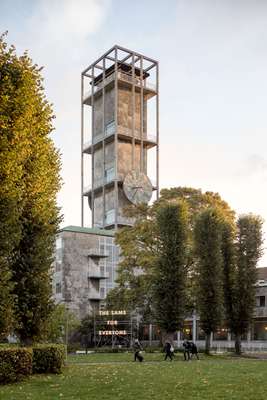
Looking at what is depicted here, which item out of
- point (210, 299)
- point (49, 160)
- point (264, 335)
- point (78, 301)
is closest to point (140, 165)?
point (78, 301)

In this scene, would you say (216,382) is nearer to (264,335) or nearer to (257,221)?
(257,221)

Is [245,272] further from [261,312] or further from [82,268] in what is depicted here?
[82,268]

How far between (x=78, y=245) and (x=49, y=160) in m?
48.8

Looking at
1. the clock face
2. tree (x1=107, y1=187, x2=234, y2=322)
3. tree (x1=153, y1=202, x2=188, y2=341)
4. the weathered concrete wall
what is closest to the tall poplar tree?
tree (x1=153, y1=202, x2=188, y2=341)

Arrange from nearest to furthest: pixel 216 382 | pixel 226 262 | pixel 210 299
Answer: pixel 216 382 → pixel 210 299 → pixel 226 262

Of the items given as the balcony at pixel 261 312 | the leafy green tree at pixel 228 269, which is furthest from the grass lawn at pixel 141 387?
the balcony at pixel 261 312

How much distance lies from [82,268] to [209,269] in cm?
2795

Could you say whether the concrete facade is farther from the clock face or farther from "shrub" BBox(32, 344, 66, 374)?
"shrub" BBox(32, 344, 66, 374)

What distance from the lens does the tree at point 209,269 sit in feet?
167

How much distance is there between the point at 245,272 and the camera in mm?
55938

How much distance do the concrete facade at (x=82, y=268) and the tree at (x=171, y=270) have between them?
1041 inches

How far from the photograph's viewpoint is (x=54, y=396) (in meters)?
18.3

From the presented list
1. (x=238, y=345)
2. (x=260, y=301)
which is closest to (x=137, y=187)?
(x=260, y=301)

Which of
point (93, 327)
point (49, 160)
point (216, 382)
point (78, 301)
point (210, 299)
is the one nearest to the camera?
point (216, 382)
